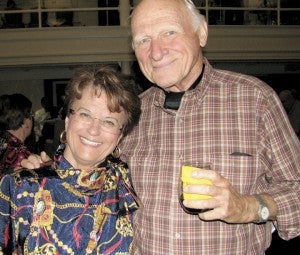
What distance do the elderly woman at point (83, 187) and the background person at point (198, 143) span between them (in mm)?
111

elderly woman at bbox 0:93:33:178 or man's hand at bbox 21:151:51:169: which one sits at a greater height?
man's hand at bbox 21:151:51:169

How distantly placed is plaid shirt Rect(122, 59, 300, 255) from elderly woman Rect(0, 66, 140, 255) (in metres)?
0.12

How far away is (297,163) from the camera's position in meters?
1.93

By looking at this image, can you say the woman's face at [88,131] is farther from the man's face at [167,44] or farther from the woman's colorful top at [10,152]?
the woman's colorful top at [10,152]

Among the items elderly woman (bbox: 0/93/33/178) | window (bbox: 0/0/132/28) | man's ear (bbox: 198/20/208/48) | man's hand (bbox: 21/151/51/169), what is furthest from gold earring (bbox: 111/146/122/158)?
window (bbox: 0/0/132/28)

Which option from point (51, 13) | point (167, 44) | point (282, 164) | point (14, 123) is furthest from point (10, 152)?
point (51, 13)

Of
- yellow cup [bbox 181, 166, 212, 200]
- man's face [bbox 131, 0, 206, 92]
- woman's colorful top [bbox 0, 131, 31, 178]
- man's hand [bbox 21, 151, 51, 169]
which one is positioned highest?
man's face [bbox 131, 0, 206, 92]

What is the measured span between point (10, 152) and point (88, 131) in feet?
6.66

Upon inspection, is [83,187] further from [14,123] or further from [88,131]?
[14,123]

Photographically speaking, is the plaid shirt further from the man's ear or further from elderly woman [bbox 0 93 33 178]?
elderly woman [bbox 0 93 33 178]

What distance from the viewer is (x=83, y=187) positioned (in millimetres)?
2070

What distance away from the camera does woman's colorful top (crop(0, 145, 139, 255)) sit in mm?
1934

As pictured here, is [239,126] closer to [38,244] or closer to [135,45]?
[135,45]

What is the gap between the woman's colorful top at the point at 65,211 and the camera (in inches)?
76.1
